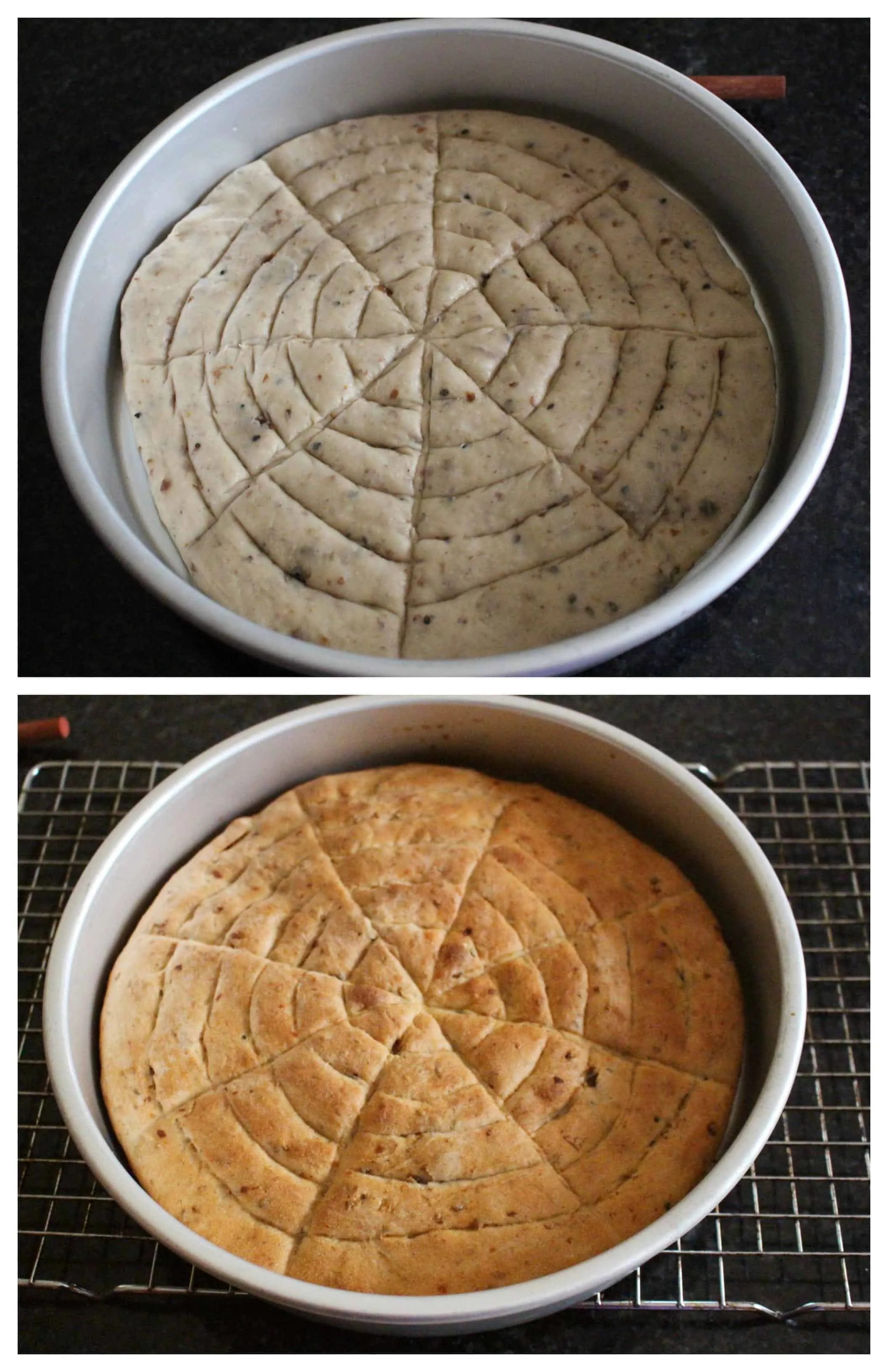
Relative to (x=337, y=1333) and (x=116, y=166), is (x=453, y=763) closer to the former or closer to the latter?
(x=337, y=1333)

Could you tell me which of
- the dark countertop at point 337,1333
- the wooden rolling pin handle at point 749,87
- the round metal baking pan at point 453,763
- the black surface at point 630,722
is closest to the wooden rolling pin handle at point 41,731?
the black surface at point 630,722

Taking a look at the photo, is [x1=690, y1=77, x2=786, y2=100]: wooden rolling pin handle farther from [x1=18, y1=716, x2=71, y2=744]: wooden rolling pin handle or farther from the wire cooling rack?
[x1=18, y1=716, x2=71, y2=744]: wooden rolling pin handle

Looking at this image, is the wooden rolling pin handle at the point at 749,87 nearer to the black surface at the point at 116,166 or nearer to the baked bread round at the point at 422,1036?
the black surface at the point at 116,166

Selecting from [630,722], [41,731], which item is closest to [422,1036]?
[630,722]

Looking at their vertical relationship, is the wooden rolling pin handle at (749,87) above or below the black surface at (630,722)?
above

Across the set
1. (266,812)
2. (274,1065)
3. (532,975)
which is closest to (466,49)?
(266,812)

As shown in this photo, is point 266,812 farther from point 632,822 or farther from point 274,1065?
point 632,822
